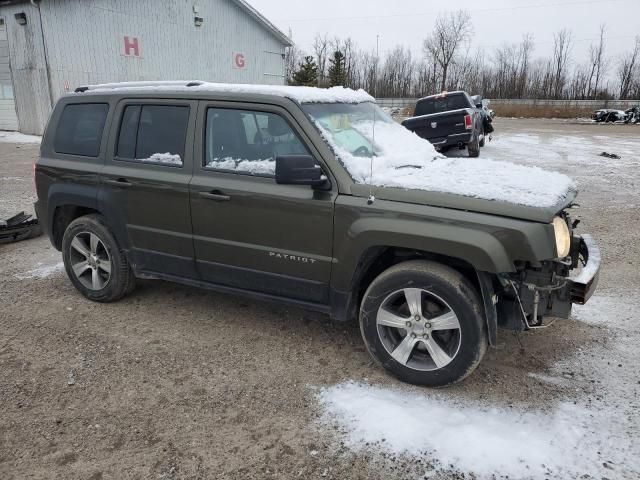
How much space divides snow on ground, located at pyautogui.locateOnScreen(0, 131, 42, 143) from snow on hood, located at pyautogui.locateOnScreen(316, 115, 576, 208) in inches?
738

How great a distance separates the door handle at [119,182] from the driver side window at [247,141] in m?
0.79

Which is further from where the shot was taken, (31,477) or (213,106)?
(213,106)

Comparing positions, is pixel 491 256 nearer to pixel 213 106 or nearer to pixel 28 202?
pixel 213 106

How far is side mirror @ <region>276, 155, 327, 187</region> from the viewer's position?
3.26 meters

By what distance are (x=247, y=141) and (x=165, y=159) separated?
0.76 m

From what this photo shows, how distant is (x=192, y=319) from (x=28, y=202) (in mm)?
6130

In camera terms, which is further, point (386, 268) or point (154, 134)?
point (154, 134)

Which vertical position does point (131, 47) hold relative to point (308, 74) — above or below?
above

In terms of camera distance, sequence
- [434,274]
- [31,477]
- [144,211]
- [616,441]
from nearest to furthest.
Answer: [31,477] → [616,441] → [434,274] → [144,211]

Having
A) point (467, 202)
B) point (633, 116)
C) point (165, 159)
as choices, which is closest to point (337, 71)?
point (633, 116)

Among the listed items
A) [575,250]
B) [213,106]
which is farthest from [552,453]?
[213,106]

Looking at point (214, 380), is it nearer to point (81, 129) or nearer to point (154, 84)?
point (154, 84)

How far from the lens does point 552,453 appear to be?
2.71 metres

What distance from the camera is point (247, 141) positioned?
12.5ft
